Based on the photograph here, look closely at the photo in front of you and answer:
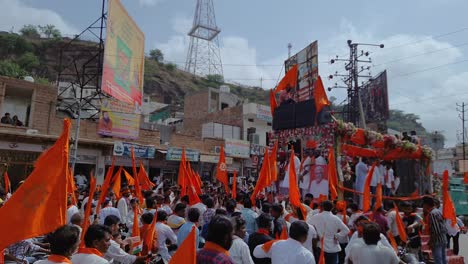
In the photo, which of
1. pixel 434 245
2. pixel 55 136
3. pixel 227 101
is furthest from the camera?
pixel 227 101

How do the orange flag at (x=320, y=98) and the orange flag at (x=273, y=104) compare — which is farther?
the orange flag at (x=273, y=104)

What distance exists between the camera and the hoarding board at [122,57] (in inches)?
731

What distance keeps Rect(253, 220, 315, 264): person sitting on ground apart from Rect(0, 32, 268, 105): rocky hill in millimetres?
38286

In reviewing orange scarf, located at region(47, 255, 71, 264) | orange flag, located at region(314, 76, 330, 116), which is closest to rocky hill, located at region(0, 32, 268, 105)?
orange flag, located at region(314, 76, 330, 116)

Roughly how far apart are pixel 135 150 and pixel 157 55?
57179mm

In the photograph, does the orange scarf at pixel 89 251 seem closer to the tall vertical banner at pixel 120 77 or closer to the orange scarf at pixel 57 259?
the orange scarf at pixel 57 259

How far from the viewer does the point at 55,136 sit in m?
17.4

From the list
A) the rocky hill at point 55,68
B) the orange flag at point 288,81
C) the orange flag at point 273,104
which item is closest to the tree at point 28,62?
the rocky hill at point 55,68

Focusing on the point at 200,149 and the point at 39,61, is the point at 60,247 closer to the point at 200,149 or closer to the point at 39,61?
the point at 200,149

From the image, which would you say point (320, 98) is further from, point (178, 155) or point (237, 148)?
point (237, 148)

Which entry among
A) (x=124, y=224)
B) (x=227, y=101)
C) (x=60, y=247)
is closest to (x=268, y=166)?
(x=124, y=224)

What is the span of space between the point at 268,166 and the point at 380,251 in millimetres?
4600

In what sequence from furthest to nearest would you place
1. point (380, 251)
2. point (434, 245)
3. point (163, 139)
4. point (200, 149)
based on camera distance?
point (163, 139), point (200, 149), point (434, 245), point (380, 251)

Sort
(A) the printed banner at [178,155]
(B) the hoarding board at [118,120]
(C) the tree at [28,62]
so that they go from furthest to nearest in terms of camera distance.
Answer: (C) the tree at [28,62], (A) the printed banner at [178,155], (B) the hoarding board at [118,120]
